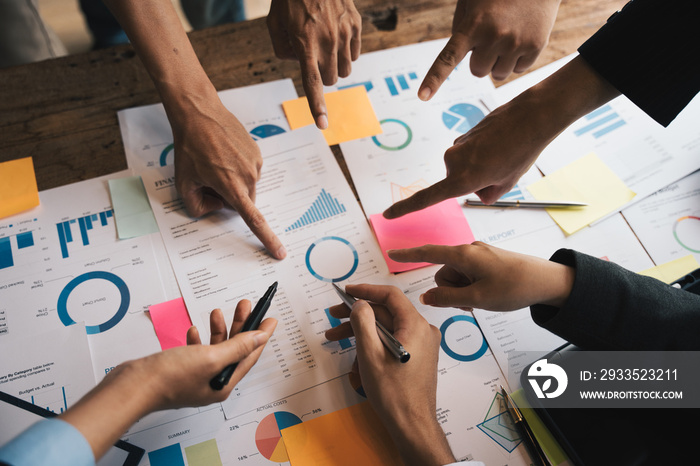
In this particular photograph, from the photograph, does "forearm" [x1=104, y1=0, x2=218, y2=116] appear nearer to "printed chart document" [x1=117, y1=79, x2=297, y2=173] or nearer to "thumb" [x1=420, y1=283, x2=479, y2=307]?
"printed chart document" [x1=117, y1=79, x2=297, y2=173]

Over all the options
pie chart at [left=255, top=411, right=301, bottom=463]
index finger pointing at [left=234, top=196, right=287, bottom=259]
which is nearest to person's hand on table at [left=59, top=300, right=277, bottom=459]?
pie chart at [left=255, top=411, right=301, bottom=463]

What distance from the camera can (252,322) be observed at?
71 centimetres

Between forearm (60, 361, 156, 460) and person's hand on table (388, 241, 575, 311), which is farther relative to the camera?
person's hand on table (388, 241, 575, 311)

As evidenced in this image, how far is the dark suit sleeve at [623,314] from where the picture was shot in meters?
0.70

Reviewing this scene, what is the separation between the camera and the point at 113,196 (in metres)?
0.87

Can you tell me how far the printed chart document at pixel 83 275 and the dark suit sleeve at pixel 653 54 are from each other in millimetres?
849

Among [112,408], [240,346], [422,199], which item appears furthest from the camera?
[422,199]

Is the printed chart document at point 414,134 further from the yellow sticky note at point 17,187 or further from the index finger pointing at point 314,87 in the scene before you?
the yellow sticky note at point 17,187

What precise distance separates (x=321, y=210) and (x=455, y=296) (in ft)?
1.04

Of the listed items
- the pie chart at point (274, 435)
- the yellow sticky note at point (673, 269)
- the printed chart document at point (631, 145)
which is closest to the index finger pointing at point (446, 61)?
the printed chart document at point (631, 145)

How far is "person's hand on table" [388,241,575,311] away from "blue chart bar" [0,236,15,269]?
74 centimetres

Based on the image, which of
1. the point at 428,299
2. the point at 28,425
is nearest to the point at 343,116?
the point at 428,299

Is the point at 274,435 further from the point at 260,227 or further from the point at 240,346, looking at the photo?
the point at 260,227

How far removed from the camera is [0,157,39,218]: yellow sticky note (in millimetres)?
846
